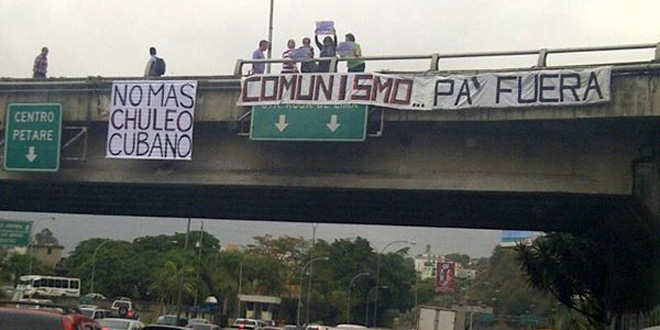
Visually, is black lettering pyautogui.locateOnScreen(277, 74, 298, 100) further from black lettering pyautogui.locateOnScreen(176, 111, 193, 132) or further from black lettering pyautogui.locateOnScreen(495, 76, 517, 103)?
black lettering pyautogui.locateOnScreen(495, 76, 517, 103)

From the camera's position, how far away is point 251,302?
93.1 m

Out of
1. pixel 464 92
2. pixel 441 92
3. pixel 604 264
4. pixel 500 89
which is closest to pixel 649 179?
pixel 500 89

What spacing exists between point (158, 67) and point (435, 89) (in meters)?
8.25

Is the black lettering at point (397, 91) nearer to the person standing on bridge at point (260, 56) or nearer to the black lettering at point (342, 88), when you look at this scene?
the black lettering at point (342, 88)

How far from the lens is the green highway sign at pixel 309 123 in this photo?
22422 millimetres

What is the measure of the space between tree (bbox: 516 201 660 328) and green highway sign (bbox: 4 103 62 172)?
14.0 m

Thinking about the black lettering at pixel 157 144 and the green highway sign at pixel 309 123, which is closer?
the green highway sign at pixel 309 123

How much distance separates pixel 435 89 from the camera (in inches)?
871

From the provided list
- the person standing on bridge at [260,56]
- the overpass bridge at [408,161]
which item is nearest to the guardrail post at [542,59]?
the overpass bridge at [408,161]

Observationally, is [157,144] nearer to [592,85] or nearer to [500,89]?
[500,89]

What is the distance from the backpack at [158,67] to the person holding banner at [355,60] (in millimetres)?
5157

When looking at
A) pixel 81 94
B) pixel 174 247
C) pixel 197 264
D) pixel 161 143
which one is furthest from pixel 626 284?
pixel 174 247

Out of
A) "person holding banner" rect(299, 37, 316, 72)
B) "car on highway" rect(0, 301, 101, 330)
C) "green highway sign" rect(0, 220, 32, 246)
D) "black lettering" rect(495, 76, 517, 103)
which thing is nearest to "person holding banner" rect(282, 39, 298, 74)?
"person holding banner" rect(299, 37, 316, 72)

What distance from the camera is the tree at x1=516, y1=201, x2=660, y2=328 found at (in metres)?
25.7
